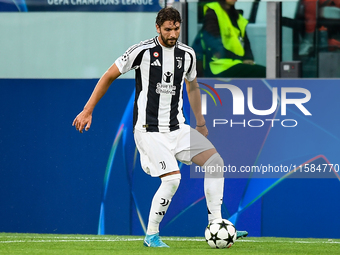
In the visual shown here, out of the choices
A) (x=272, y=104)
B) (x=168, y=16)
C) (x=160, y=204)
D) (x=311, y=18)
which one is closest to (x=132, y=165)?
(x=272, y=104)

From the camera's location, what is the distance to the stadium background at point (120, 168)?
6.88m

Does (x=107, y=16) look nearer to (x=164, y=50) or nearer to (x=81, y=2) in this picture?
(x=81, y=2)

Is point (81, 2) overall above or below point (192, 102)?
above

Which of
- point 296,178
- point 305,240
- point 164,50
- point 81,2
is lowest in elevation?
point 305,240

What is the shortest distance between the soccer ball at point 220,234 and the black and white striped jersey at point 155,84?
86cm

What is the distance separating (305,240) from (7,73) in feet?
11.6

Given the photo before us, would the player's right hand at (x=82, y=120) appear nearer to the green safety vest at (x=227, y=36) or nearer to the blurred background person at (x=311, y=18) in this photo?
the green safety vest at (x=227, y=36)

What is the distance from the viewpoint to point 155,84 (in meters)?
5.54

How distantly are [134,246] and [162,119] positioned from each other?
1031 mm

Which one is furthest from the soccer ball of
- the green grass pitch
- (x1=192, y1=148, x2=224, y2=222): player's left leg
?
(x1=192, y1=148, x2=224, y2=222): player's left leg

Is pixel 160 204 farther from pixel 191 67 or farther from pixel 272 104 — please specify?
pixel 272 104

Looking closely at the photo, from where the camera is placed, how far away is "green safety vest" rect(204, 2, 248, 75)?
23.9ft

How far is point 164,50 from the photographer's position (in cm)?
559

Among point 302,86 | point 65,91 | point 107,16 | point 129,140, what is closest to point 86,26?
point 107,16
